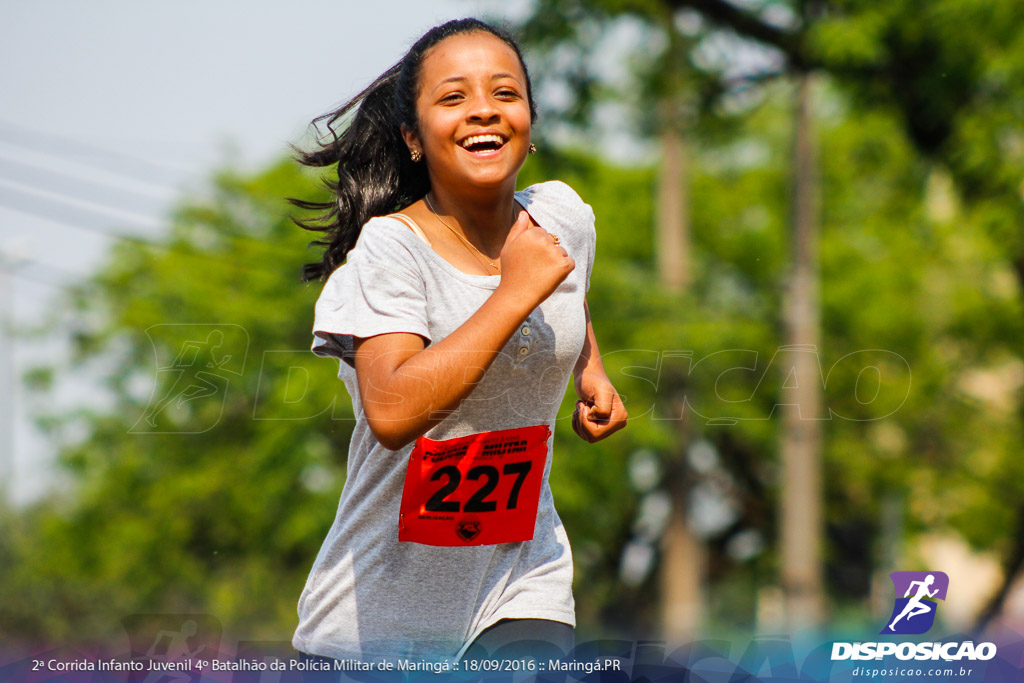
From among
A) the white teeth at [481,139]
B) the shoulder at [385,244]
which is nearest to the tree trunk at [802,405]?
the white teeth at [481,139]

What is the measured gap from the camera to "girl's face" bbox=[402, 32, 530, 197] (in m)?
1.83

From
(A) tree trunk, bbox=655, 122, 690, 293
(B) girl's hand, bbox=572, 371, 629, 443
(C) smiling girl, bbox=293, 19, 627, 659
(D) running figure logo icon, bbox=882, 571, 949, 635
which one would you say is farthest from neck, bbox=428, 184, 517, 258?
(A) tree trunk, bbox=655, 122, 690, 293

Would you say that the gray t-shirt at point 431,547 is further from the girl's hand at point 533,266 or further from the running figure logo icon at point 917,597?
the running figure logo icon at point 917,597

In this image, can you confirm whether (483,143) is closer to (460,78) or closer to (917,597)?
(460,78)

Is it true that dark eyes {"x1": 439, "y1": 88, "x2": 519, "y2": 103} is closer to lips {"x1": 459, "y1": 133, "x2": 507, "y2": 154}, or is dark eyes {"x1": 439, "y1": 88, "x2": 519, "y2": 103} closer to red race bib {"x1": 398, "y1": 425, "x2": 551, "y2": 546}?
lips {"x1": 459, "y1": 133, "x2": 507, "y2": 154}

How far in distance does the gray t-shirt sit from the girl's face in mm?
156

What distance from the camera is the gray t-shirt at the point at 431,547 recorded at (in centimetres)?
177

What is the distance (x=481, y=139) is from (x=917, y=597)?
1.37m

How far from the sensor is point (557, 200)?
81.7 inches

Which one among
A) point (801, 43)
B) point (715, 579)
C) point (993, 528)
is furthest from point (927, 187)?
point (715, 579)

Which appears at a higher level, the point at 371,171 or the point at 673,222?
the point at 673,222

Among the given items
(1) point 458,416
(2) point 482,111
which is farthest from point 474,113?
(1) point 458,416

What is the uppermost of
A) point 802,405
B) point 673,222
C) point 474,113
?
point 673,222

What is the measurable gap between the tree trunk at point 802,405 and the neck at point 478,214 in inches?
288
